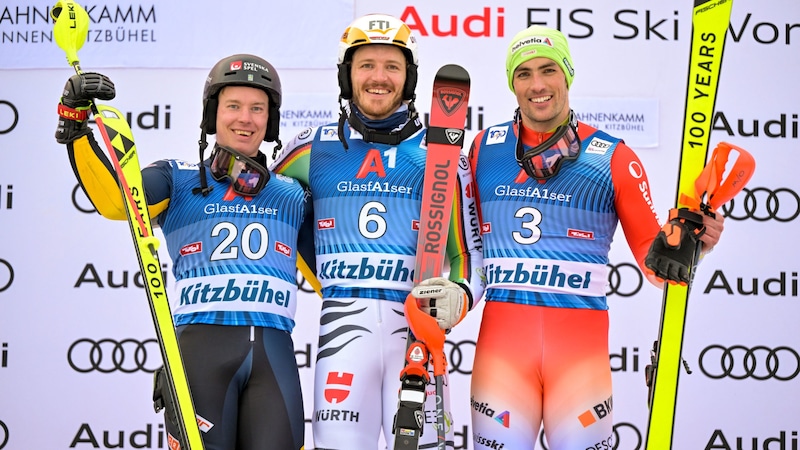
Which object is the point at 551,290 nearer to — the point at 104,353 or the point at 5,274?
the point at 104,353

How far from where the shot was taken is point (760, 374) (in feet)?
18.3

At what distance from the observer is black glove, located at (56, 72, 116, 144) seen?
3283 millimetres

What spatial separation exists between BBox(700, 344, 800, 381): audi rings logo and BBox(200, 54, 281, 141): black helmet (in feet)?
10.7

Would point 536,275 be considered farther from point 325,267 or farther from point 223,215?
point 223,215

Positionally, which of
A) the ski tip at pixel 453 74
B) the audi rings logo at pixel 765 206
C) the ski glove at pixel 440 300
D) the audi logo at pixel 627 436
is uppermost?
the ski tip at pixel 453 74

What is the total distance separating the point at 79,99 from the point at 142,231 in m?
0.53

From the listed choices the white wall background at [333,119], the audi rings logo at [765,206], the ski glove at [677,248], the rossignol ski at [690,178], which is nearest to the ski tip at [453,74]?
the rossignol ski at [690,178]

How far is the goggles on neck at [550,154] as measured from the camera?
3586 millimetres

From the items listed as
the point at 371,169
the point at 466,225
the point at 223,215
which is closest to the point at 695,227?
the point at 466,225

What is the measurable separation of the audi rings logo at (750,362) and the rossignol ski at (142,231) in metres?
3.54

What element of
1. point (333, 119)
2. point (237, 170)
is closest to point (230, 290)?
point (237, 170)

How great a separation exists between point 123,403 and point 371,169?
2.95 m

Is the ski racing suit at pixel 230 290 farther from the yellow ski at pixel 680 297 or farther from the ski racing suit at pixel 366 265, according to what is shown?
the yellow ski at pixel 680 297

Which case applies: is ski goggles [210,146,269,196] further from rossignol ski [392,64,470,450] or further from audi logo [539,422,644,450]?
audi logo [539,422,644,450]
